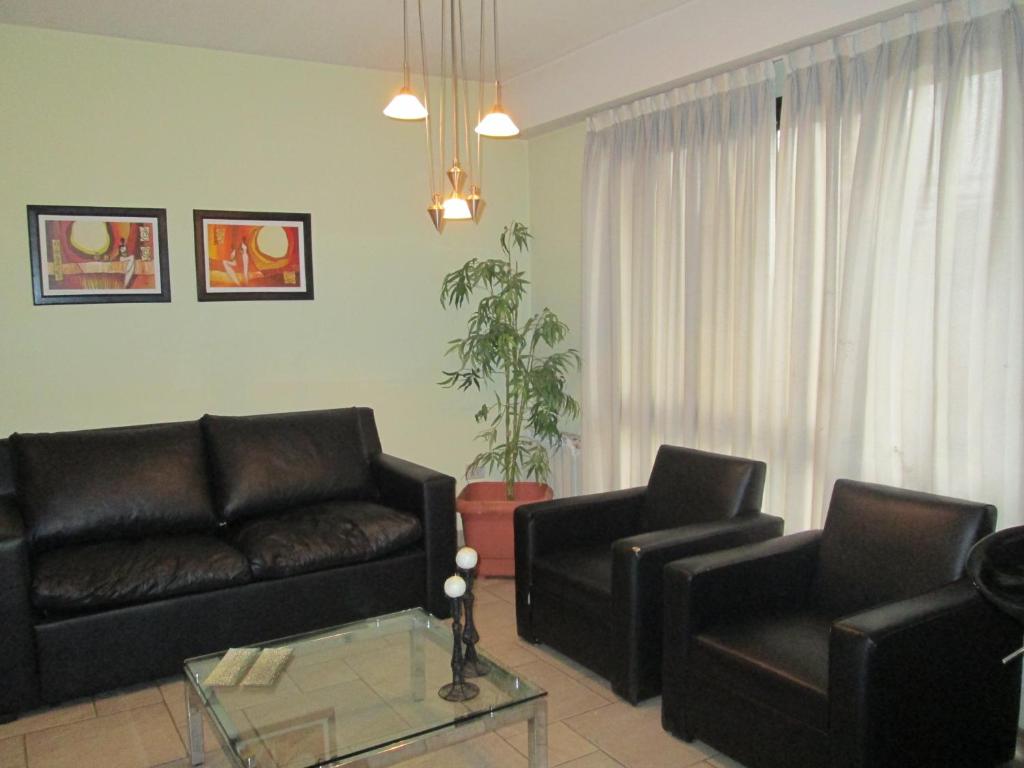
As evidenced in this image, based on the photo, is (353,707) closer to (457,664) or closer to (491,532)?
(457,664)

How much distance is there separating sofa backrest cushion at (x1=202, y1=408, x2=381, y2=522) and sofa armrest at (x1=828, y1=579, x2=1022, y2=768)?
2488 mm

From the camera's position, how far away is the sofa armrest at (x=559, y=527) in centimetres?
331

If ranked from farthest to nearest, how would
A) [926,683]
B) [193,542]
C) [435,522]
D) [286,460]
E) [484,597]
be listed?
1. [484,597]
2. [286,460]
3. [435,522]
4. [193,542]
5. [926,683]

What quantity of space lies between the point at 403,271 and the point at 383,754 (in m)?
3.09

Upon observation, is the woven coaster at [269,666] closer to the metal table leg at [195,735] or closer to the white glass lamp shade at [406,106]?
the metal table leg at [195,735]

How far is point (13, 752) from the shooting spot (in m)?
2.63

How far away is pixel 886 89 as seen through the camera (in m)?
2.84

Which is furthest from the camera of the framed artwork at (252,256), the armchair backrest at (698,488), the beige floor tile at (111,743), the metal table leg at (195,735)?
the framed artwork at (252,256)

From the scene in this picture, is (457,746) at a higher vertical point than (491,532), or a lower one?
lower

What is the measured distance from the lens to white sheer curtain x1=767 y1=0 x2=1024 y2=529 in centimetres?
254

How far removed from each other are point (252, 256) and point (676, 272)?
217 centimetres

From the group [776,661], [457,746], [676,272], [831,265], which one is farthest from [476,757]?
[676,272]

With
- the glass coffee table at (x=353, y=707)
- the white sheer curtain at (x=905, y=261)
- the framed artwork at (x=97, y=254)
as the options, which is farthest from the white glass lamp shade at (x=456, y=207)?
the framed artwork at (x=97, y=254)

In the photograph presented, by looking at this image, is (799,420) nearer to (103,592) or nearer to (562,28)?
(562,28)
